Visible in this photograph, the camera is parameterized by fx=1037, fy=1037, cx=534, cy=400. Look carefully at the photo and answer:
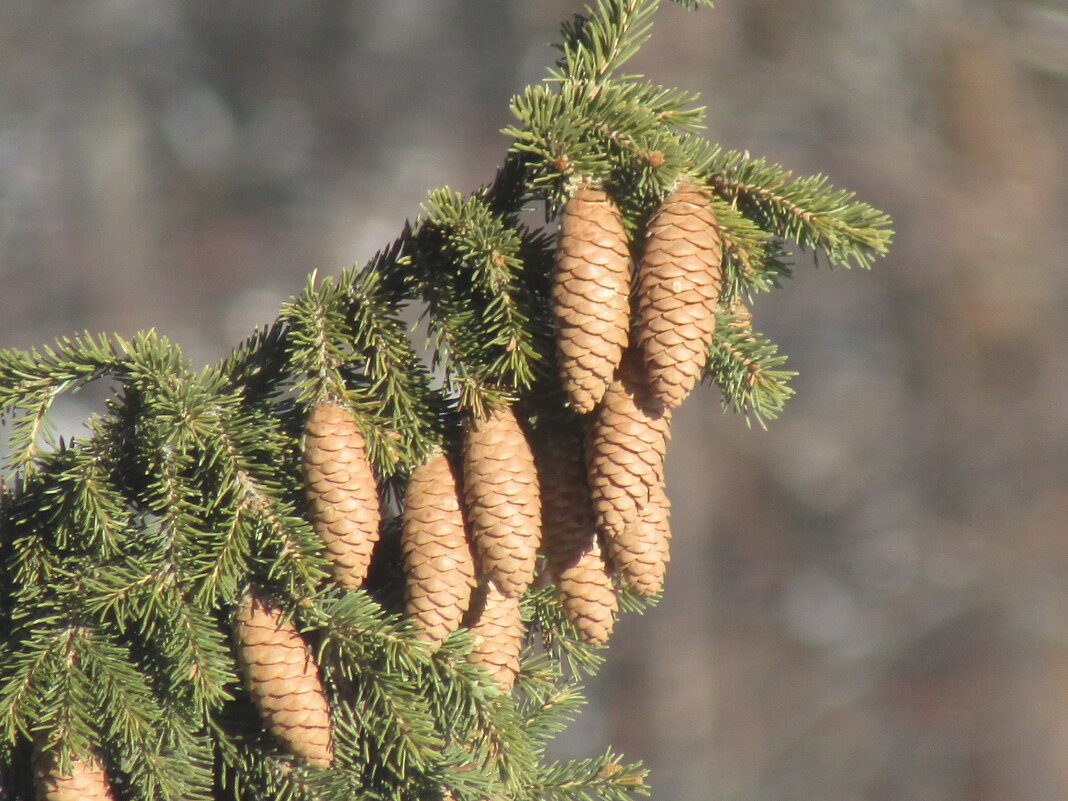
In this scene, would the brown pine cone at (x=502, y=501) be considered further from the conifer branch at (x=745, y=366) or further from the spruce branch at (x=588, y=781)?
the spruce branch at (x=588, y=781)

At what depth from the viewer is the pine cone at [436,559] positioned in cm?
45

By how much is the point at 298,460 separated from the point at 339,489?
0.19 ft

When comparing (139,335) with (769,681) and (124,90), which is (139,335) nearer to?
(124,90)

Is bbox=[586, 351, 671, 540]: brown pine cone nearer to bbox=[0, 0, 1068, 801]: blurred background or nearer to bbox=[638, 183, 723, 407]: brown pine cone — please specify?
bbox=[638, 183, 723, 407]: brown pine cone

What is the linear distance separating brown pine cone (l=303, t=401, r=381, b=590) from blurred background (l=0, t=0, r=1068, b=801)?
67.8 inches

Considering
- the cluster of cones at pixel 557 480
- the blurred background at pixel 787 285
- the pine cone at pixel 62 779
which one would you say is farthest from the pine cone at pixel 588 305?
the blurred background at pixel 787 285

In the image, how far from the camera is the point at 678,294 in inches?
16.8

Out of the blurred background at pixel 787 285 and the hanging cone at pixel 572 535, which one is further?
the blurred background at pixel 787 285

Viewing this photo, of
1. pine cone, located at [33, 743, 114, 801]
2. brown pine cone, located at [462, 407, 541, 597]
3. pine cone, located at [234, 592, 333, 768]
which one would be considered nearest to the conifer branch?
brown pine cone, located at [462, 407, 541, 597]

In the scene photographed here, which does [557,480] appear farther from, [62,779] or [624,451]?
[62,779]

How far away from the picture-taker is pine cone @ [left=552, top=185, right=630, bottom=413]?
42cm

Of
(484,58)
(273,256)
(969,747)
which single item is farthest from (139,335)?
(969,747)

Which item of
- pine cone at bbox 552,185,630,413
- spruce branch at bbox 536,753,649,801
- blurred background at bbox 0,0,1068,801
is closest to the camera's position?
pine cone at bbox 552,185,630,413

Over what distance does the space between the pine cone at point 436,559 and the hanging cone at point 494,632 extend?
0.13 ft
